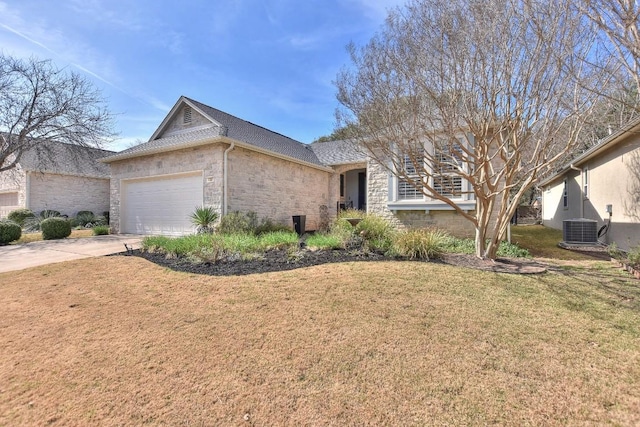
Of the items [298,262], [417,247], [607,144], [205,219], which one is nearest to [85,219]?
[205,219]

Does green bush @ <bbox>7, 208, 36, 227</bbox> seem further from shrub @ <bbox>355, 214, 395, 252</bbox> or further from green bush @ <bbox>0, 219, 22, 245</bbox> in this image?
shrub @ <bbox>355, 214, 395, 252</bbox>

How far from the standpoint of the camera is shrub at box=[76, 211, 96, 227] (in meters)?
17.5

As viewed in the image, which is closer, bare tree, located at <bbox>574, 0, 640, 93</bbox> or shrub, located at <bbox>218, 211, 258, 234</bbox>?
bare tree, located at <bbox>574, 0, 640, 93</bbox>

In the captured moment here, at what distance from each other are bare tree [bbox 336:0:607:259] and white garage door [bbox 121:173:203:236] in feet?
25.4

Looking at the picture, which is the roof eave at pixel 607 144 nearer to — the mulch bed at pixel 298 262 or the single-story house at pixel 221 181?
the single-story house at pixel 221 181

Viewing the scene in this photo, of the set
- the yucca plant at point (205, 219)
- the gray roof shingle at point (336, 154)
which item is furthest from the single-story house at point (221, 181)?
the yucca plant at point (205, 219)

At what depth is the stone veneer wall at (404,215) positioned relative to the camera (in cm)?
1058

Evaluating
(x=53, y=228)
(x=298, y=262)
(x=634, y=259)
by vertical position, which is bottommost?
(x=298, y=262)

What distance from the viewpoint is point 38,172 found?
56.2ft

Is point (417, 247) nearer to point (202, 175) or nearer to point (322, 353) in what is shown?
point (322, 353)

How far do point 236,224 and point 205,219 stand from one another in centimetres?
118

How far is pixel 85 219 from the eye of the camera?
17.8 metres

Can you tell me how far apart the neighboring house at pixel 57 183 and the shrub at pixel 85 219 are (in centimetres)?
105

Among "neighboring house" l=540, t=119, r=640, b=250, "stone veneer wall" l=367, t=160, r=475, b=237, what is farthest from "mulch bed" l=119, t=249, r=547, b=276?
"neighboring house" l=540, t=119, r=640, b=250
